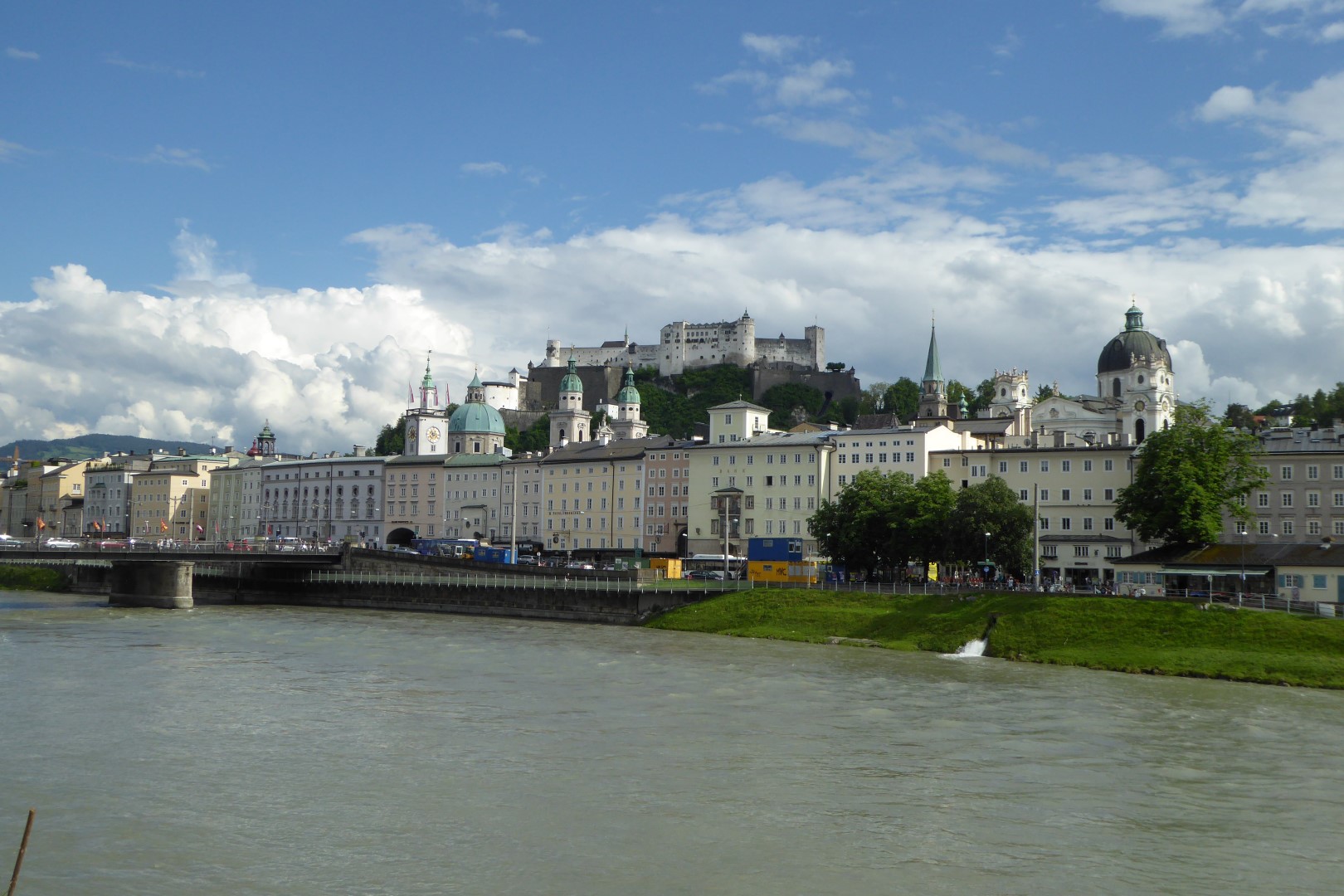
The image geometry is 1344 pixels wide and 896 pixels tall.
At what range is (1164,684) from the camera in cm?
4338

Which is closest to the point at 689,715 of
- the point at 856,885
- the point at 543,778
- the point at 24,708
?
the point at 543,778

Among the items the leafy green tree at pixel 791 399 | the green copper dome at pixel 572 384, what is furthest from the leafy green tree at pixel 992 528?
the green copper dome at pixel 572 384

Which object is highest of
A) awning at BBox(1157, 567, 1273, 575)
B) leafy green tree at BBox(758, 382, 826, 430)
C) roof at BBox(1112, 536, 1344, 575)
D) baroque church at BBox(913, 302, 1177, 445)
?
leafy green tree at BBox(758, 382, 826, 430)

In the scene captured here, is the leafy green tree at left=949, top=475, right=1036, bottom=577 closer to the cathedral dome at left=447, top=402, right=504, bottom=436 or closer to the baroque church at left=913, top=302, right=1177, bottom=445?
the baroque church at left=913, top=302, right=1177, bottom=445

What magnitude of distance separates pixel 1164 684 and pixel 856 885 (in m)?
27.5

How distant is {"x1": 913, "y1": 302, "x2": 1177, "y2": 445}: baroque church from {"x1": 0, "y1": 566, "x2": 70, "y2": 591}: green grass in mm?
69039

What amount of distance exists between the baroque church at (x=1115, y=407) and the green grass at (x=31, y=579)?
69.0 meters

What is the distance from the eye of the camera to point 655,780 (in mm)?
26859

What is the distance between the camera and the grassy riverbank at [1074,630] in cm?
4559

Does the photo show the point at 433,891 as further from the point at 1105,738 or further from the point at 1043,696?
the point at 1043,696

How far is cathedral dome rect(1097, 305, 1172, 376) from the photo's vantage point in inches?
4395

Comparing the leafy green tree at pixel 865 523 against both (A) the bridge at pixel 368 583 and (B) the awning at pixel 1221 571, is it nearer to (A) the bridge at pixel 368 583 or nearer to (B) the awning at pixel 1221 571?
(A) the bridge at pixel 368 583

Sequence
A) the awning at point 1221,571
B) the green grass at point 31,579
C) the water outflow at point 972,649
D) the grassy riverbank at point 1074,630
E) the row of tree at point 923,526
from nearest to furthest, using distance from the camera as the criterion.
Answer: the grassy riverbank at point 1074,630
the water outflow at point 972,649
the awning at point 1221,571
the row of tree at point 923,526
the green grass at point 31,579

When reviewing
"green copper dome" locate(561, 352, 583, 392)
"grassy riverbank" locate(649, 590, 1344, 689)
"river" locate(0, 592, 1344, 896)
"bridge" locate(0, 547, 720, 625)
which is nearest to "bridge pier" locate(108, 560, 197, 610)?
"bridge" locate(0, 547, 720, 625)
